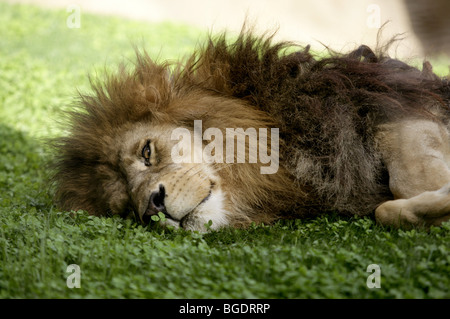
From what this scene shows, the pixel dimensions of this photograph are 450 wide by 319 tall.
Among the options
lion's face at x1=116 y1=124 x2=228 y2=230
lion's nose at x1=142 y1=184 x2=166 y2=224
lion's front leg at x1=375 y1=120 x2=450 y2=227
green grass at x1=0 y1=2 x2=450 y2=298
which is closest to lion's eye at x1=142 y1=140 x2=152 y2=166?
lion's face at x1=116 y1=124 x2=228 y2=230

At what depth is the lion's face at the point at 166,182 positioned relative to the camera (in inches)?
126

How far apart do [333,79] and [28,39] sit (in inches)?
318

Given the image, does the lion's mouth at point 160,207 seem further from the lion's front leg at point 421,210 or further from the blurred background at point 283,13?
the blurred background at point 283,13

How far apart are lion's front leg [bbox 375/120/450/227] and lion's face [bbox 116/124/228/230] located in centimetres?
93

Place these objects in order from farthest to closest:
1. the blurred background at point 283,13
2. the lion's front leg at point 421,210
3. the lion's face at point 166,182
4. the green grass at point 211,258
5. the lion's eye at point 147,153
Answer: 1. the blurred background at point 283,13
2. the lion's eye at point 147,153
3. the lion's face at point 166,182
4. the lion's front leg at point 421,210
5. the green grass at point 211,258

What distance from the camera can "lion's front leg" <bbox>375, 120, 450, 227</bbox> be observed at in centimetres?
288

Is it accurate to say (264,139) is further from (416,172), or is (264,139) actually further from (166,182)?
(416,172)

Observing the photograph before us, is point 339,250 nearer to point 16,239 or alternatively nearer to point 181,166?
point 181,166

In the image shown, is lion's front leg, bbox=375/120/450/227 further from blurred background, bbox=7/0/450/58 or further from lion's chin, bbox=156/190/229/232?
blurred background, bbox=7/0/450/58

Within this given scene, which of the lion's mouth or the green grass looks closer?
the green grass

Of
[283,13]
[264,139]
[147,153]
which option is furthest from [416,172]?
[283,13]

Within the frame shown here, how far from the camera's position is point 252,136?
11.3ft

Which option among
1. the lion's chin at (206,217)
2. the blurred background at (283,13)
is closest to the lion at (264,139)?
the lion's chin at (206,217)

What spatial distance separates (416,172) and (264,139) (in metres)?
0.89
